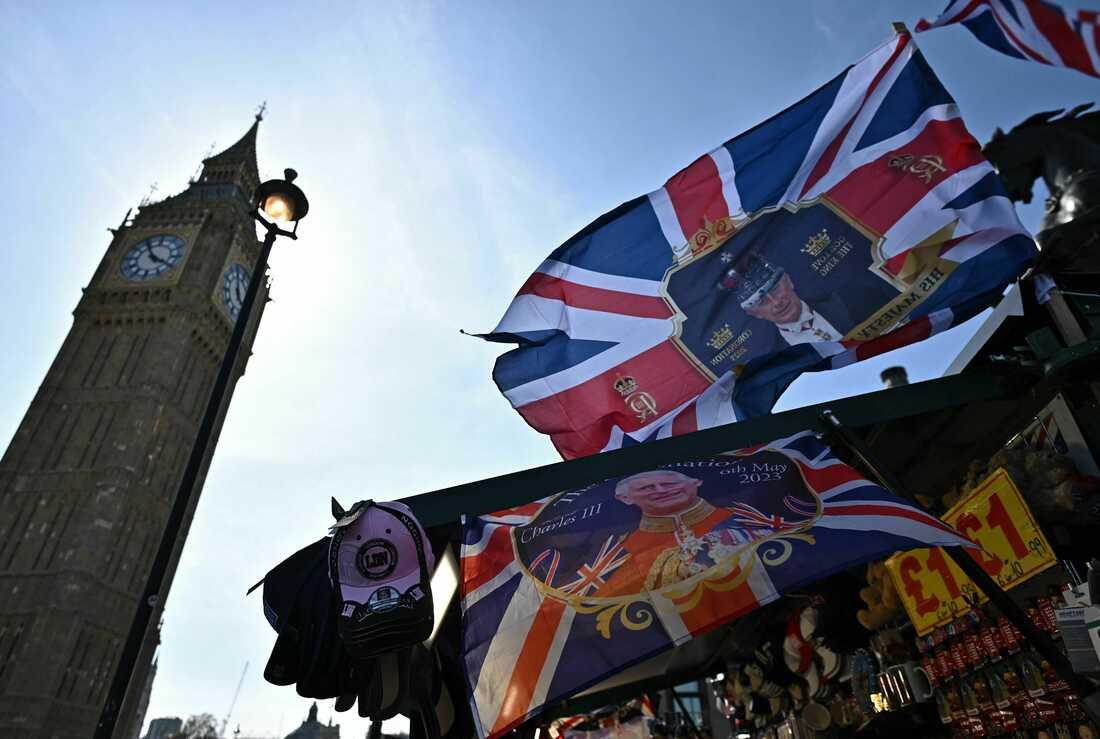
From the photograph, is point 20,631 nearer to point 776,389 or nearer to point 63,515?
point 63,515

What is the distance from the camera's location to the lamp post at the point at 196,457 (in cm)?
499

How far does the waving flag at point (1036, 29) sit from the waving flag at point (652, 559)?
7.14 feet

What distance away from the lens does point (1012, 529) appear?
4.39m

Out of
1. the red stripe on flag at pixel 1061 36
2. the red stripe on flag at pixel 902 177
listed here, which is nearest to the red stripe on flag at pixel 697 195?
the red stripe on flag at pixel 902 177

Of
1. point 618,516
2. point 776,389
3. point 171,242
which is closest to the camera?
point 618,516

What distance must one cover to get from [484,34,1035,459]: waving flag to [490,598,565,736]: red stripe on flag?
3074mm

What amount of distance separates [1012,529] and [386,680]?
4186 mm

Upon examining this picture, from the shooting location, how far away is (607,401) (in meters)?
6.74

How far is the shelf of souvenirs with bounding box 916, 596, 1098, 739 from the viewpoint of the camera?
13.9 ft

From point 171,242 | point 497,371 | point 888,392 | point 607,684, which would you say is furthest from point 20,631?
point 888,392

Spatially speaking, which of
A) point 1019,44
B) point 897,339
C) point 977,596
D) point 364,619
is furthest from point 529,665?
point 1019,44

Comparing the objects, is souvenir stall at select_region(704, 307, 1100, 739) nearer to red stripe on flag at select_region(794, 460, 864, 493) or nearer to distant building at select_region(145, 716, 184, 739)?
red stripe on flag at select_region(794, 460, 864, 493)

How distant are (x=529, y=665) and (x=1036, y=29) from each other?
397 cm

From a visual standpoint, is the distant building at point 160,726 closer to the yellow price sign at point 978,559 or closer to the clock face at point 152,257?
the clock face at point 152,257
